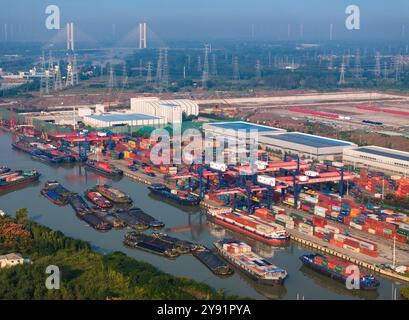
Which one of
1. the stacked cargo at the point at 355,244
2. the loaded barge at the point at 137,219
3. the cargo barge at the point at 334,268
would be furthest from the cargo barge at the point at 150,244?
the stacked cargo at the point at 355,244

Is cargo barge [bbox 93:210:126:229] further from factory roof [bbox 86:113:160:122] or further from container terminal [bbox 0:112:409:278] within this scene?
factory roof [bbox 86:113:160:122]

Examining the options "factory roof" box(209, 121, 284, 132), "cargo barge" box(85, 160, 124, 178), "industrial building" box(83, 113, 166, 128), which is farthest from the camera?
"industrial building" box(83, 113, 166, 128)

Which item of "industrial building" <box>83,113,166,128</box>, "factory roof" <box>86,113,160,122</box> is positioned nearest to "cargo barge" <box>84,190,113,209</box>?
"industrial building" <box>83,113,166,128</box>

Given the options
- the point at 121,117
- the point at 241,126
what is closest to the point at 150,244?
the point at 241,126

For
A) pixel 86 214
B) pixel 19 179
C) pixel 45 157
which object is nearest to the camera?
pixel 86 214

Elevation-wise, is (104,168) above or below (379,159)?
below

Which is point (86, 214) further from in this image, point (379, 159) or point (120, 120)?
point (120, 120)

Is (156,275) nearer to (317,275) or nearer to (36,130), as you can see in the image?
(317,275)
